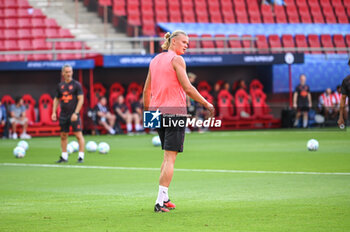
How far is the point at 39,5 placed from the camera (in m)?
31.7

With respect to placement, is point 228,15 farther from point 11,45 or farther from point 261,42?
point 11,45

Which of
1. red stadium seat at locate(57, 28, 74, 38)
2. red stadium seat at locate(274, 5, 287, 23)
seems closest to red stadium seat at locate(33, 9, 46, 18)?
red stadium seat at locate(57, 28, 74, 38)

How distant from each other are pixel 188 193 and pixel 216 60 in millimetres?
19383

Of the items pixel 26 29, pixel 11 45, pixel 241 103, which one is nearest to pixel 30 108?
pixel 11 45

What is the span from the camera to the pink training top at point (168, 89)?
329 inches

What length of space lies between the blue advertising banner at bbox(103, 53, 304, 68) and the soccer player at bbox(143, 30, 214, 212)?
1931 centimetres

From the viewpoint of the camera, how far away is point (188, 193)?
1020 centimetres

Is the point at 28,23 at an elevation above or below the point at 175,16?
below

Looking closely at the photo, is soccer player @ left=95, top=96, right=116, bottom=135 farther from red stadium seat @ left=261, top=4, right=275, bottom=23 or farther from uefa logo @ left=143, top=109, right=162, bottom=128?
uefa logo @ left=143, top=109, right=162, bottom=128

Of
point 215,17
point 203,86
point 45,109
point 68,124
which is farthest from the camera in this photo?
point 215,17

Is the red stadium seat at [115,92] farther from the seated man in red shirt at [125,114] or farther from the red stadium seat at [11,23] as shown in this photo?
the red stadium seat at [11,23]

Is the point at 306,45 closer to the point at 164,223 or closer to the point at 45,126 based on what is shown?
the point at 45,126

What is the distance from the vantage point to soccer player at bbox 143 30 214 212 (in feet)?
27.2

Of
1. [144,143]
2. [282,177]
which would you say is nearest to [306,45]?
[144,143]
